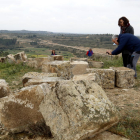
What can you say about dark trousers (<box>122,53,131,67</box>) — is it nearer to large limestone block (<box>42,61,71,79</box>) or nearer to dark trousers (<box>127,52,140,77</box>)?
dark trousers (<box>127,52,140,77</box>)

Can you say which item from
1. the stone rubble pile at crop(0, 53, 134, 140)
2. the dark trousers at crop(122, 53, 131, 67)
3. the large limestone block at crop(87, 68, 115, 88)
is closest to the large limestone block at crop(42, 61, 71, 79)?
the large limestone block at crop(87, 68, 115, 88)

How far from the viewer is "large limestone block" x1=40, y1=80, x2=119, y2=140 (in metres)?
2.00

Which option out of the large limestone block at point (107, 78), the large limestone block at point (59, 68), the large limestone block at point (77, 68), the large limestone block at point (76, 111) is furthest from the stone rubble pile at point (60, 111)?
the large limestone block at point (77, 68)

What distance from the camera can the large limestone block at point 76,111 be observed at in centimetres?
200

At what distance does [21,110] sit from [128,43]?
10.4 feet

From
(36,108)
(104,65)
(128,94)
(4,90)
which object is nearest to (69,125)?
(36,108)

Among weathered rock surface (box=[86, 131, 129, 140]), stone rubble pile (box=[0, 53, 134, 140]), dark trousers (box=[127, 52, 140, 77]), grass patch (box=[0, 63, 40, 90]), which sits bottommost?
weathered rock surface (box=[86, 131, 129, 140])

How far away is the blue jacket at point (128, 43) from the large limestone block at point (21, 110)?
264cm

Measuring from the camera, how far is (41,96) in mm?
2299

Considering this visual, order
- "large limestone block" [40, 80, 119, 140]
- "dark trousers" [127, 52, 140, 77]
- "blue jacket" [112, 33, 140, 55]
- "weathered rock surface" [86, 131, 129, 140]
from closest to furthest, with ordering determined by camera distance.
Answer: "large limestone block" [40, 80, 119, 140] → "weathered rock surface" [86, 131, 129, 140] → "blue jacket" [112, 33, 140, 55] → "dark trousers" [127, 52, 140, 77]

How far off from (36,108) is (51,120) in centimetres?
31

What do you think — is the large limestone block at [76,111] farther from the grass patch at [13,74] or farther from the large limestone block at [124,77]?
the grass patch at [13,74]

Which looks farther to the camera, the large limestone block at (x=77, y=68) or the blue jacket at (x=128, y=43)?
the large limestone block at (x=77, y=68)

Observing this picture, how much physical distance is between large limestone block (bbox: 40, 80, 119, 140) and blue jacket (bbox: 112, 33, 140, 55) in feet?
6.99
